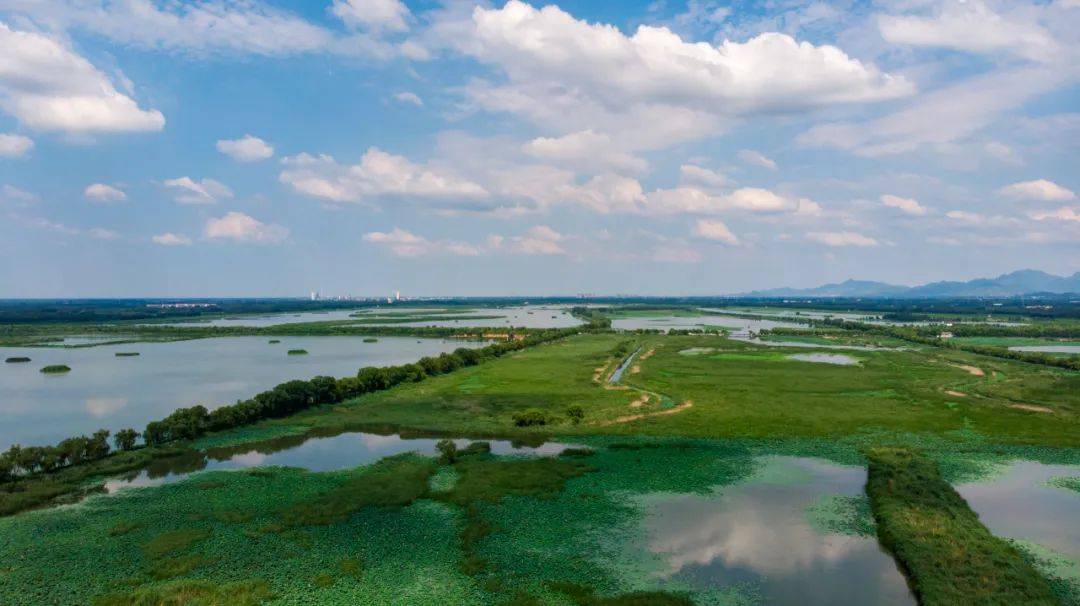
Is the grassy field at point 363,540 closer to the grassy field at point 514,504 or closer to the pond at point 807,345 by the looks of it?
the grassy field at point 514,504

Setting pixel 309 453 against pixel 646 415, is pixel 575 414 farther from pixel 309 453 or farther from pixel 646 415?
pixel 309 453

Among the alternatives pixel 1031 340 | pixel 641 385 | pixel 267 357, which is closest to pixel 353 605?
pixel 641 385

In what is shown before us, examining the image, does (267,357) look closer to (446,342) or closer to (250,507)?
(446,342)

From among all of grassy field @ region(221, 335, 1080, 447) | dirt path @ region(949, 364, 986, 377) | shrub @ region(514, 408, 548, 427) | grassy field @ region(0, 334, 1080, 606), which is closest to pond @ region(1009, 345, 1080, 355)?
grassy field @ region(221, 335, 1080, 447)

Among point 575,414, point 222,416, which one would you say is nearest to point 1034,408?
point 575,414

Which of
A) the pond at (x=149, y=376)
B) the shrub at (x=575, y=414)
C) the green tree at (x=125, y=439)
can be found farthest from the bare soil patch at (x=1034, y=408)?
the green tree at (x=125, y=439)
